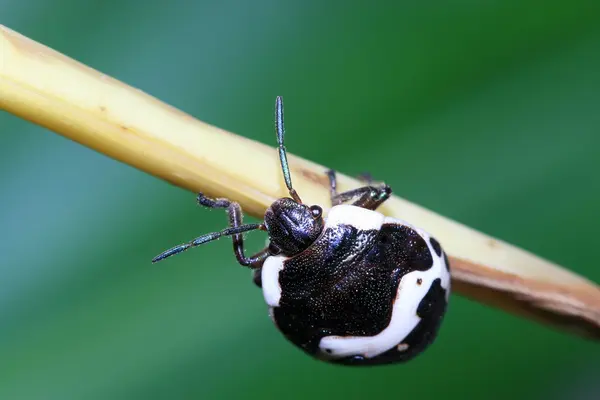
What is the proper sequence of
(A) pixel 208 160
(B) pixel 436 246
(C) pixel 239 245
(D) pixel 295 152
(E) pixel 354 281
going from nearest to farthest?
(A) pixel 208 160
(B) pixel 436 246
(E) pixel 354 281
(C) pixel 239 245
(D) pixel 295 152

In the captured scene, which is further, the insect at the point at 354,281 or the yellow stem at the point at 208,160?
the insect at the point at 354,281

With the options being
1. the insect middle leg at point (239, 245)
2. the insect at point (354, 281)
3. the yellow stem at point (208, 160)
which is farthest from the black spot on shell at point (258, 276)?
the yellow stem at point (208, 160)

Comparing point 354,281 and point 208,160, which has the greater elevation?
point 208,160

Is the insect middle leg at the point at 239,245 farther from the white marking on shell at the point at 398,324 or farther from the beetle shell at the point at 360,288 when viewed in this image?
the white marking on shell at the point at 398,324

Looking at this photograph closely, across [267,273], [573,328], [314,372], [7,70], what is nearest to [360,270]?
[267,273]

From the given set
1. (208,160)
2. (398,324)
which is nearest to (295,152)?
(398,324)

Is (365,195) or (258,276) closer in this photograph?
(365,195)

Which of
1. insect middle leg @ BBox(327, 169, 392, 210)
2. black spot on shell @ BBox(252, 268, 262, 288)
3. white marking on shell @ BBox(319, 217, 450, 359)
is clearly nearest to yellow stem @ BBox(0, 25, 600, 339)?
insect middle leg @ BBox(327, 169, 392, 210)

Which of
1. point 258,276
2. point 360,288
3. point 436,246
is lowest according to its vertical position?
point 258,276

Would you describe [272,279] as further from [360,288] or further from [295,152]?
[295,152]
